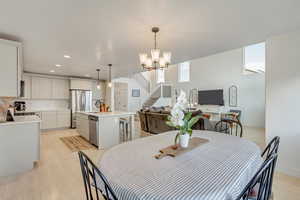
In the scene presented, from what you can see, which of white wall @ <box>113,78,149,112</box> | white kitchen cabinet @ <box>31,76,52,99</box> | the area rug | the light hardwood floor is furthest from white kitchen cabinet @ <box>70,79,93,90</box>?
the light hardwood floor

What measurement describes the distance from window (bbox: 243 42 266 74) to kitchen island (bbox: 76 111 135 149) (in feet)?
19.4

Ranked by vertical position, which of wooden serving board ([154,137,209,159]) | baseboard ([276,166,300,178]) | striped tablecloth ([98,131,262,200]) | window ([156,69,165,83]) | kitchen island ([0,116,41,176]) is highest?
window ([156,69,165,83])

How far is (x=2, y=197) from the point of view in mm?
1924

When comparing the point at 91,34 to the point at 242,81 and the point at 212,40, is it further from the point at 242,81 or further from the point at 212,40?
the point at 242,81

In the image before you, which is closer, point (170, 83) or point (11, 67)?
point (11, 67)

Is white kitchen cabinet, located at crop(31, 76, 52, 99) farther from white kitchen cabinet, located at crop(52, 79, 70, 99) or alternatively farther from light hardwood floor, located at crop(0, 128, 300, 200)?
light hardwood floor, located at crop(0, 128, 300, 200)

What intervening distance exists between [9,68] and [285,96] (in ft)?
15.8

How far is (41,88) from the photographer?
6039mm

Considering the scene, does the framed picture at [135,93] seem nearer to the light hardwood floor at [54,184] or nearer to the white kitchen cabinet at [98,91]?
the white kitchen cabinet at [98,91]

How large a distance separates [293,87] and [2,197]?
456 cm

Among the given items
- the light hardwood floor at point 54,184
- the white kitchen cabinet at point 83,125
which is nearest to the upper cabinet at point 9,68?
the light hardwood floor at point 54,184

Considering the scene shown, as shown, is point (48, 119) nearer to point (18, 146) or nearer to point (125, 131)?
point (125, 131)

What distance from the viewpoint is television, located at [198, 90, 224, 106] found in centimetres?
744

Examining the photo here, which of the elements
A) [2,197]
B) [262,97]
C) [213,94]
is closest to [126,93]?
[213,94]
